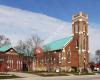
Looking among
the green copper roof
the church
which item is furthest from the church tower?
the green copper roof

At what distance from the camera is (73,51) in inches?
3371

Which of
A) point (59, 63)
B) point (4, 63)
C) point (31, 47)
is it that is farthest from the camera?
point (31, 47)

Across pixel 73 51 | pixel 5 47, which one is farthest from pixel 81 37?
pixel 5 47

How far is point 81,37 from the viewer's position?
279 ft

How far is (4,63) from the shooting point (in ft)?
247

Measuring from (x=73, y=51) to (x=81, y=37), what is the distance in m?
5.01

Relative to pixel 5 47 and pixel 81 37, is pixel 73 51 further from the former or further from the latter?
pixel 5 47

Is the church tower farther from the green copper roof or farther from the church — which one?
the green copper roof

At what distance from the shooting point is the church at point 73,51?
8288 cm

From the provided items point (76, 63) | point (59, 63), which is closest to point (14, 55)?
point (59, 63)

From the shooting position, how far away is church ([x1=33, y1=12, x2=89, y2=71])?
8288 centimetres

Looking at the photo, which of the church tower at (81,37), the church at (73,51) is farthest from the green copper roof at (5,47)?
the church tower at (81,37)

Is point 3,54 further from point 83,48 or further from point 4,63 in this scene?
point 83,48

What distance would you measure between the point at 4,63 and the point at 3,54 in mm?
4687
